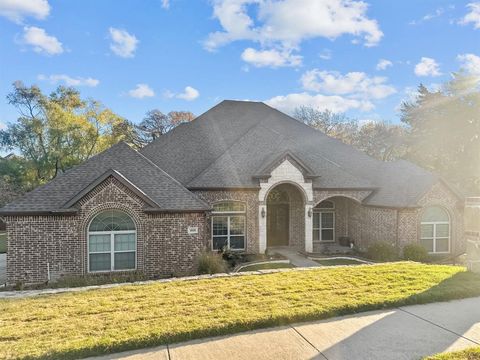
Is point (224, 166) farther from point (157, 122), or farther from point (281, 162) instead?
point (157, 122)

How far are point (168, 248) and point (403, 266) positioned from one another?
8.38m

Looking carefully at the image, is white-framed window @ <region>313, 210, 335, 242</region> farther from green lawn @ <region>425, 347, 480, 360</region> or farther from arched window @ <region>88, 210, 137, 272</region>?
green lawn @ <region>425, 347, 480, 360</region>

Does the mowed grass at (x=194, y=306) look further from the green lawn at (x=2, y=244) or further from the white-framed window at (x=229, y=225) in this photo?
the green lawn at (x=2, y=244)

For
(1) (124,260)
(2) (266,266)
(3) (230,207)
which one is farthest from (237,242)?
(1) (124,260)

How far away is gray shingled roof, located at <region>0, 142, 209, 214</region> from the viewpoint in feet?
36.6

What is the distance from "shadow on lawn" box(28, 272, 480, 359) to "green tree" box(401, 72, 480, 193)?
844 inches

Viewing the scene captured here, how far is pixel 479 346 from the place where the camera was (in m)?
4.98

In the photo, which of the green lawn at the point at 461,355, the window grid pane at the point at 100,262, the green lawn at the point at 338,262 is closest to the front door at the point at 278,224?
the green lawn at the point at 338,262

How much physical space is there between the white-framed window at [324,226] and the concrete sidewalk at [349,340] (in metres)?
12.0

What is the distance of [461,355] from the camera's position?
15.3 feet

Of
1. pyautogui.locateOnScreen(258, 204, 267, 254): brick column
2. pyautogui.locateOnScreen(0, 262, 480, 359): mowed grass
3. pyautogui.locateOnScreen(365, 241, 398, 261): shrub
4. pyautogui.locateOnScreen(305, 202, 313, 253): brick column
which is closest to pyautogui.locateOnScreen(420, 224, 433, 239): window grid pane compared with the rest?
pyautogui.locateOnScreen(365, 241, 398, 261): shrub

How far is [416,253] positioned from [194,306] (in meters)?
12.0

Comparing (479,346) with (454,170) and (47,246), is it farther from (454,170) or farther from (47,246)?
(454,170)

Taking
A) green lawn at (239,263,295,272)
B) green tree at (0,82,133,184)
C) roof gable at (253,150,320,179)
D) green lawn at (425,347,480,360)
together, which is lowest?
green lawn at (239,263,295,272)
